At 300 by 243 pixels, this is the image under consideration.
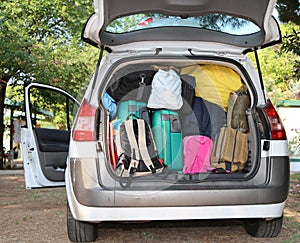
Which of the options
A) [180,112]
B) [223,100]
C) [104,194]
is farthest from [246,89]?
[104,194]

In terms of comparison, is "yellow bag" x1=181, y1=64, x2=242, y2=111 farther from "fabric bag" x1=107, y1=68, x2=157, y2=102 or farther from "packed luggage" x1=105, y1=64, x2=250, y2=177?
"fabric bag" x1=107, y1=68, x2=157, y2=102

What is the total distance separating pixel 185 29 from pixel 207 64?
1.08ft

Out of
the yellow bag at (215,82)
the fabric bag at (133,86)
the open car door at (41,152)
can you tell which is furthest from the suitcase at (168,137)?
the open car door at (41,152)

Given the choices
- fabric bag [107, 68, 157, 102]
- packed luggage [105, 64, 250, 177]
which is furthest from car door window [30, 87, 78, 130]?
packed luggage [105, 64, 250, 177]

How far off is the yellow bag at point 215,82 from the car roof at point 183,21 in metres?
0.26

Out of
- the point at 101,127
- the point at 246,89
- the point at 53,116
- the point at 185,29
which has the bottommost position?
the point at 53,116

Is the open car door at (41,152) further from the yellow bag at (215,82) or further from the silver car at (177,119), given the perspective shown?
the yellow bag at (215,82)

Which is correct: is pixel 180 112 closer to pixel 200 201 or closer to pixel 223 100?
pixel 223 100

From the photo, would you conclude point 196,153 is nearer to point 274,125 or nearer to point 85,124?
point 274,125

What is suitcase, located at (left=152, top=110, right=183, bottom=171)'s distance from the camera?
3.68 m

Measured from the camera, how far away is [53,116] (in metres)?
17.5

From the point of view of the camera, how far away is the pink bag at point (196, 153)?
3527 millimetres

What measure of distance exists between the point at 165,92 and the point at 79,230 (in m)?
1.28

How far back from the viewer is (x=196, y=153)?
3.58 meters
